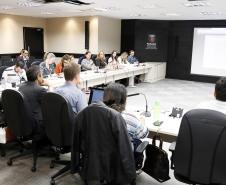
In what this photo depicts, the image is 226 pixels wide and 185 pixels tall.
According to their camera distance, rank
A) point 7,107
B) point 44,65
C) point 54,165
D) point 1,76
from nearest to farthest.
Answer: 1. point 7,107
2. point 54,165
3. point 1,76
4. point 44,65

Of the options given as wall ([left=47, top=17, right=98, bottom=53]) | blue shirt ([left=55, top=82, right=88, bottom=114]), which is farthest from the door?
blue shirt ([left=55, top=82, right=88, bottom=114])

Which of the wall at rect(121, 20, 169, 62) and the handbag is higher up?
the wall at rect(121, 20, 169, 62)

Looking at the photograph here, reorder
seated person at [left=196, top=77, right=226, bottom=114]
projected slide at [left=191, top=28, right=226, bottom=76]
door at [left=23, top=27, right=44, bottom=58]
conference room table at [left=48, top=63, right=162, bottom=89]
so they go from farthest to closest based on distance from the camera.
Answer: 1. door at [left=23, top=27, right=44, bottom=58]
2. projected slide at [left=191, top=28, right=226, bottom=76]
3. conference room table at [left=48, top=63, right=162, bottom=89]
4. seated person at [left=196, top=77, right=226, bottom=114]

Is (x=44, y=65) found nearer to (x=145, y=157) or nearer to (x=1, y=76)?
(x=1, y=76)

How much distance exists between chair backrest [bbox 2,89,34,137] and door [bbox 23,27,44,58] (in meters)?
9.28

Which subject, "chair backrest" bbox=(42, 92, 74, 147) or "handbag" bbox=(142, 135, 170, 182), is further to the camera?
"chair backrest" bbox=(42, 92, 74, 147)

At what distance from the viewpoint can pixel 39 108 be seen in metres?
3.10

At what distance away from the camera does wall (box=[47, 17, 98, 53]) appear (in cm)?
1066

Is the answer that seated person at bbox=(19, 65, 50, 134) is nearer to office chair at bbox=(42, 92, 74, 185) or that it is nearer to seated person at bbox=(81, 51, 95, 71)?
office chair at bbox=(42, 92, 74, 185)

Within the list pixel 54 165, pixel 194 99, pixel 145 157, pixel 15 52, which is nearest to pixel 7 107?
pixel 54 165

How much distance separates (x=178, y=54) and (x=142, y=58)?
5.38 ft

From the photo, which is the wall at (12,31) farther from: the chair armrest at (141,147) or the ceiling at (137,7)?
the chair armrest at (141,147)

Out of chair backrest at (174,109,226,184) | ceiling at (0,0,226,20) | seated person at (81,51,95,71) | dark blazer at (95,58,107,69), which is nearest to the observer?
chair backrest at (174,109,226,184)

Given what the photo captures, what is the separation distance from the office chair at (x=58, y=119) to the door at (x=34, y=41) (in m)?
9.69
